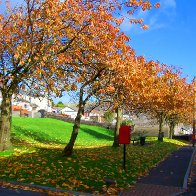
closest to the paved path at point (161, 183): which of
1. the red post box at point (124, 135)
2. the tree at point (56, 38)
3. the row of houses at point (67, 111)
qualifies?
the red post box at point (124, 135)

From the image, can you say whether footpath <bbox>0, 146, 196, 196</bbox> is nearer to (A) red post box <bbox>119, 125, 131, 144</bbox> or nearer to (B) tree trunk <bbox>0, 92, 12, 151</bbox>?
(A) red post box <bbox>119, 125, 131, 144</bbox>

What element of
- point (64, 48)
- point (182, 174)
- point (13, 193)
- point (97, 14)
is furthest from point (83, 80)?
point (13, 193)

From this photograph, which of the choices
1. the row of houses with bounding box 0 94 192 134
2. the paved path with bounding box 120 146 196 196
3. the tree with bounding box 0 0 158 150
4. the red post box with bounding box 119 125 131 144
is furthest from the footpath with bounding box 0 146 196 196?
the row of houses with bounding box 0 94 192 134

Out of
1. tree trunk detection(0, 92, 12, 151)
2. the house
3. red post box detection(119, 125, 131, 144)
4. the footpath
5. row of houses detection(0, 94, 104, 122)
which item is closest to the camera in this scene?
the footpath

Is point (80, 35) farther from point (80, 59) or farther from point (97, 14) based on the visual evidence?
point (80, 59)

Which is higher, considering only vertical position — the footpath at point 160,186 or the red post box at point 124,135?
the red post box at point 124,135

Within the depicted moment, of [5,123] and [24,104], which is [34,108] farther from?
[5,123]

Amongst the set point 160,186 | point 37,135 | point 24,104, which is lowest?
point 160,186

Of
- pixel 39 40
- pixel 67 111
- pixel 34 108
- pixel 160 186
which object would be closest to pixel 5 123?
pixel 39 40

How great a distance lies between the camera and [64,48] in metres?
15.3

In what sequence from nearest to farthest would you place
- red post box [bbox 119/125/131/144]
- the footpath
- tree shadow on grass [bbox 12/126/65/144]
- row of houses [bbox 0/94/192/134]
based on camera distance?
the footpath → red post box [bbox 119/125/131/144] → tree shadow on grass [bbox 12/126/65/144] → row of houses [bbox 0/94/192/134]

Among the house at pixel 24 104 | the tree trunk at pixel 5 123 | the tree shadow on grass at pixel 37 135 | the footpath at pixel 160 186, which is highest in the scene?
the house at pixel 24 104

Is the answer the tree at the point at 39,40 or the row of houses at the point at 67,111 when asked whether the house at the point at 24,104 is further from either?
the tree at the point at 39,40

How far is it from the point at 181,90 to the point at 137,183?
Result: 103 feet
